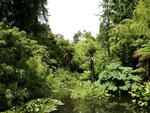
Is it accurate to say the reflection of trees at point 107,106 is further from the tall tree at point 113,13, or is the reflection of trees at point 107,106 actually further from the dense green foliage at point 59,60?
the tall tree at point 113,13

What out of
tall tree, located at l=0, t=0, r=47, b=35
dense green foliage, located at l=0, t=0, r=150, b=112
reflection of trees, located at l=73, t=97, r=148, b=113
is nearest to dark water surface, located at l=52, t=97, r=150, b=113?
reflection of trees, located at l=73, t=97, r=148, b=113

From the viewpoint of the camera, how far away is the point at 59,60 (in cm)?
3077

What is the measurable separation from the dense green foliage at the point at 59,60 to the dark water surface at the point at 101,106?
0.69 m

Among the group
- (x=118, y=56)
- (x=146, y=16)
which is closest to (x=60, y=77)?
(x=118, y=56)

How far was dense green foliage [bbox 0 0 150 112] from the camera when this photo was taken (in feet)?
45.9

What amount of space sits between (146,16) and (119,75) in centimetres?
509

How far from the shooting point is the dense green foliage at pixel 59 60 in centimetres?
1400

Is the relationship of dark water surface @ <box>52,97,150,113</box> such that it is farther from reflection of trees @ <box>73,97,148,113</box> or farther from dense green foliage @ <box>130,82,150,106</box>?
dense green foliage @ <box>130,82,150,106</box>

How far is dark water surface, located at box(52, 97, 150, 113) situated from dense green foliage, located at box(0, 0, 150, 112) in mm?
685

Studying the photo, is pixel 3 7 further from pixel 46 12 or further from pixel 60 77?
pixel 60 77

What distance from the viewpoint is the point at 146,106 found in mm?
15133

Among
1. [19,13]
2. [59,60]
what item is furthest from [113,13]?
[19,13]

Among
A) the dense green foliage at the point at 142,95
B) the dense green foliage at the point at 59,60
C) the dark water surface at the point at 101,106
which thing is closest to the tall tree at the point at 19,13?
the dense green foliage at the point at 59,60

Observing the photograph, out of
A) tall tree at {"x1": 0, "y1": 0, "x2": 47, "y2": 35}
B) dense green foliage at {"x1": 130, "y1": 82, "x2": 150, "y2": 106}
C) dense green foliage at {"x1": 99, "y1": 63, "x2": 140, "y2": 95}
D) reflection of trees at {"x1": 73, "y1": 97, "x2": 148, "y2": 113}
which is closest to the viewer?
reflection of trees at {"x1": 73, "y1": 97, "x2": 148, "y2": 113}
